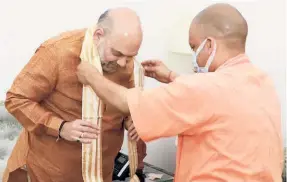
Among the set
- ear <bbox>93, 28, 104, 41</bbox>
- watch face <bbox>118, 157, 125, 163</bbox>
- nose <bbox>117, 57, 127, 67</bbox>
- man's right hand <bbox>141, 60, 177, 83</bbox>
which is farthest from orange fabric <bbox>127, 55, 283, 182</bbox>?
watch face <bbox>118, 157, 125, 163</bbox>

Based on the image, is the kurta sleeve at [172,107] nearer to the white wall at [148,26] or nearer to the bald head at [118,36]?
the bald head at [118,36]

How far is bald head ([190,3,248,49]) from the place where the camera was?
5.20ft

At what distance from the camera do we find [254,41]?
2.87 metres

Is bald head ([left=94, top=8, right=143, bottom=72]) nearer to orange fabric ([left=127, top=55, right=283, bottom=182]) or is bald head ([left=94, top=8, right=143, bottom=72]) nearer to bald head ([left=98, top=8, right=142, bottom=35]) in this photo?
bald head ([left=98, top=8, right=142, bottom=35])

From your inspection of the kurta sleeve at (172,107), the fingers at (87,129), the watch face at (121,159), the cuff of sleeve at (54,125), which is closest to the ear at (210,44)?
the kurta sleeve at (172,107)

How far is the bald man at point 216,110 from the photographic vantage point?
4.87 feet

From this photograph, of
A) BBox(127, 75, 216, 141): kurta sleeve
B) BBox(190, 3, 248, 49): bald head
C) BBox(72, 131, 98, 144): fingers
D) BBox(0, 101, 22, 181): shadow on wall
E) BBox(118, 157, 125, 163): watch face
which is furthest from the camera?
BBox(118, 157, 125, 163): watch face

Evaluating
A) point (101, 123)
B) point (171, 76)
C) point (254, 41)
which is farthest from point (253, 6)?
point (101, 123)

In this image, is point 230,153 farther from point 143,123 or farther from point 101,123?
point 101,123

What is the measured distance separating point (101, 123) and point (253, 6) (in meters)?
1.47

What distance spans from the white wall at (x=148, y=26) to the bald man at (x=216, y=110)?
1110mm

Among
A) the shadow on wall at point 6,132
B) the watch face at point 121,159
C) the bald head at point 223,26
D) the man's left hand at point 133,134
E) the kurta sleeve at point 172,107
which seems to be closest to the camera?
the kurta sleeve at point 172,107

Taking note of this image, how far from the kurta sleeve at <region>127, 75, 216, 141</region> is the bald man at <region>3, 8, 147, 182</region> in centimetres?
25

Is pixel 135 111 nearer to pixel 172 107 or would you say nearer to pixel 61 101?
pixel 172 107
